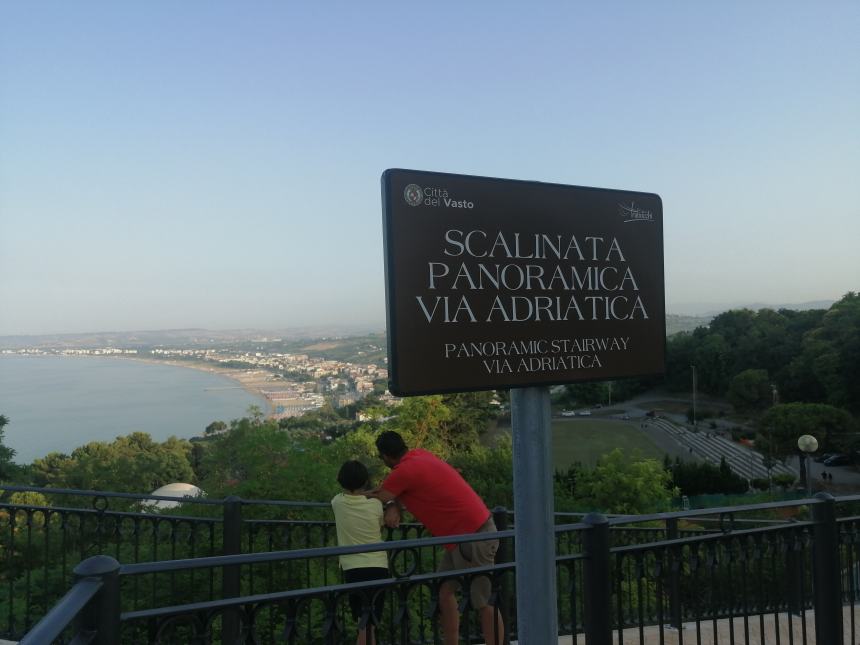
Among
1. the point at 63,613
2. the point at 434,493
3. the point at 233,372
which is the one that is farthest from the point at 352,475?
the point at 233,372

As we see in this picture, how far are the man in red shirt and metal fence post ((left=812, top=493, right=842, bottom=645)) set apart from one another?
6.94 ft

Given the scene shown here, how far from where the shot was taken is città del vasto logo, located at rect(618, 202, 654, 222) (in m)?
2.66

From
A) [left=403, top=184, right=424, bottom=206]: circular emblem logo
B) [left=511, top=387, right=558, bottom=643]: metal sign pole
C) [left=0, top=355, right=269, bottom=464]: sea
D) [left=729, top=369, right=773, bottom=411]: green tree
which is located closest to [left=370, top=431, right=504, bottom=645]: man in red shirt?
[left=511, top=387, right=558, bottom=643]: metal sign pole

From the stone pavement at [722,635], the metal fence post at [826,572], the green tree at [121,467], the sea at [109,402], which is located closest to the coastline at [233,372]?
the sea at [109,402]

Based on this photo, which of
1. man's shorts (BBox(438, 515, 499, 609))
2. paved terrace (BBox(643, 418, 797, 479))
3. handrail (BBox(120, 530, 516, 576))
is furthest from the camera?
paved terrace (BBox(643, 418, 797, 479))

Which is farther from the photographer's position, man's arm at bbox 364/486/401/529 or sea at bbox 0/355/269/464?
sea at bbox 0/355/269/464

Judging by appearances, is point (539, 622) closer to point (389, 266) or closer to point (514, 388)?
point (514, 388)

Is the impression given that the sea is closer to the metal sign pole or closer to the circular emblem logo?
the metal sign pole

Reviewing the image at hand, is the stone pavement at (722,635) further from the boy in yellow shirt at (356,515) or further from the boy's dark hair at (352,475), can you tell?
the boy's dark hair at (352,475)

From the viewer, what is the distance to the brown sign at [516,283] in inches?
84.7

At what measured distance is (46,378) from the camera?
588 feet

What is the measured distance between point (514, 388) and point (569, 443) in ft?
259

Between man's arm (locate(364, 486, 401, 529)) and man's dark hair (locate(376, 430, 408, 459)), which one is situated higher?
man's dark hair (locate(376, 430, 408, 459))

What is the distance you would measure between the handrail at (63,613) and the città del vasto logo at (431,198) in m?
1.57
